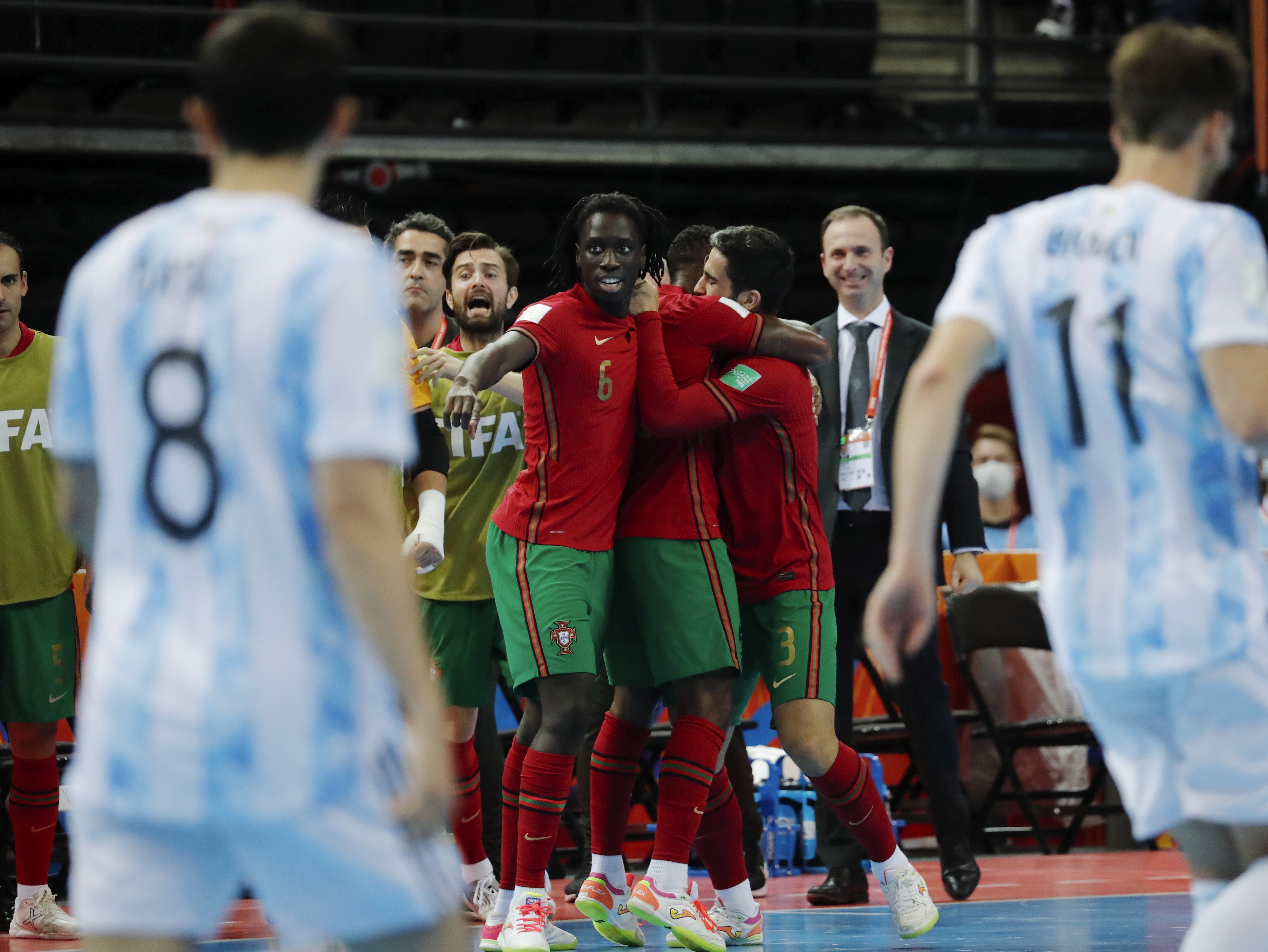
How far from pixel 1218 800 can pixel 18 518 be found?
4418mm

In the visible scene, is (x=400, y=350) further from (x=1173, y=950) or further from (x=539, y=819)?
(x=1173, y=950)

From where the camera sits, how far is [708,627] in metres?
4.52

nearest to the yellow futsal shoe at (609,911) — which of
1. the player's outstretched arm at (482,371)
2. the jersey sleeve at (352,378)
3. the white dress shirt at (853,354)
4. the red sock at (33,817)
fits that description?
the player's outstretched arm at (482,371)

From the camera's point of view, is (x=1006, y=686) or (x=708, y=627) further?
(x=1006, y=686)

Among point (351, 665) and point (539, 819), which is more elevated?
point (351, 665)

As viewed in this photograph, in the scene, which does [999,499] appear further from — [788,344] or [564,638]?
[564,638]

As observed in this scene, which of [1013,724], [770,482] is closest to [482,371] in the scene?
[770,482]

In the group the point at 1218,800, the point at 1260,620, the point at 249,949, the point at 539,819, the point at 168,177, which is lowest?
the point at 249,949

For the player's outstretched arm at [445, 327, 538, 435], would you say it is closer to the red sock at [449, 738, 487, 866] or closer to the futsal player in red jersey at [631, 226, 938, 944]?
the futsal player in red jersey at [631, 226, 938, 944]

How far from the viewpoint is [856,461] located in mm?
5750

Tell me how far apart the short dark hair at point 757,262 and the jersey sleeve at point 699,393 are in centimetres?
33

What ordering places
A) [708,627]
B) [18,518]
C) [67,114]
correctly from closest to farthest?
[708,627]
[18,518]
[67,114]

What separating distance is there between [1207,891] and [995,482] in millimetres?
6867

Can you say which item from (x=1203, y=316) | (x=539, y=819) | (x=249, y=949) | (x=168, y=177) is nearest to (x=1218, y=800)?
(x=1203, y=316)
